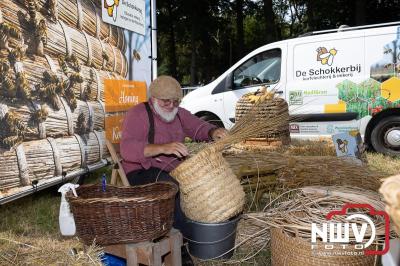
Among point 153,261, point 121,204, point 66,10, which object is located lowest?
point 153,261

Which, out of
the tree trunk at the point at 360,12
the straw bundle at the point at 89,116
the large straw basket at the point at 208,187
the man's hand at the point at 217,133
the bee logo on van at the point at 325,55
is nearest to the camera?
the large straw basket at the point at 208,187

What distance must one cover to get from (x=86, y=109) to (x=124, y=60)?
880mm

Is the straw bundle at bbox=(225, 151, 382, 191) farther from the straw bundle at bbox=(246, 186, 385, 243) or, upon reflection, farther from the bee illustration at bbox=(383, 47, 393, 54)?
the bee illustration at bbox=(383, 47, 393, 54)

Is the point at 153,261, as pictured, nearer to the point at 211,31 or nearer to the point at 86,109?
the point at 86,109

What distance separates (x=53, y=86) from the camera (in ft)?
11.5

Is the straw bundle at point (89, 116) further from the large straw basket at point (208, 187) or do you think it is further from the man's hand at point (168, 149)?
the large straw basket at point (208, 187)

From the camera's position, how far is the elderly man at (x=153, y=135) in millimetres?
3035

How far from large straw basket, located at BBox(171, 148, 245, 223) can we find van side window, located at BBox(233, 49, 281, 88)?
183 inches

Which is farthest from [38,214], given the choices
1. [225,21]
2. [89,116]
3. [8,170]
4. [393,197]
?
[225,21]

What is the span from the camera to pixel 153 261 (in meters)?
2.42

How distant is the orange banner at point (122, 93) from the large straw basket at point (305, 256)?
2.46m

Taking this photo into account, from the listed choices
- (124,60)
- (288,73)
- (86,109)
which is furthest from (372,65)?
(86,109)

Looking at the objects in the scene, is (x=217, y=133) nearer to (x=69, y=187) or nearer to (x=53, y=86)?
(x=69, y=187)

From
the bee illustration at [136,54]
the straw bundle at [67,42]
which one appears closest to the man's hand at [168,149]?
the straw bundle at [67,42]
